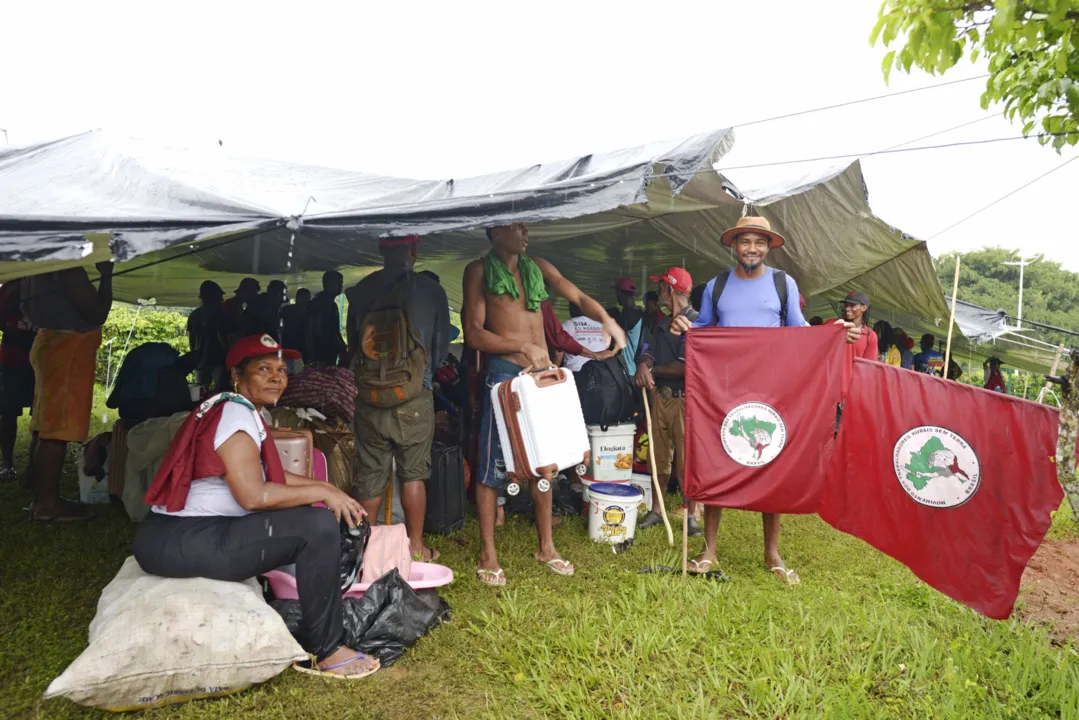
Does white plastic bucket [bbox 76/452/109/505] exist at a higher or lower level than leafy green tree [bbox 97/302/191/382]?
lower

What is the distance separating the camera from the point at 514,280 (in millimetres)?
3834

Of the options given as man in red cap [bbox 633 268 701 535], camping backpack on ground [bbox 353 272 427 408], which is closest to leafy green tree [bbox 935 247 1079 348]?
man in red cap [bbox 633 268 701 535]

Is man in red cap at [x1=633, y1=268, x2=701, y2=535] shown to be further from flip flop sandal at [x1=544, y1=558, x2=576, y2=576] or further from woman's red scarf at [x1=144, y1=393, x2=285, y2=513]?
woman's red scarf at [x1=144, y1=393, x2=285, y2=513]

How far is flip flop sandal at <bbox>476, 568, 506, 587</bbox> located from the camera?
3.72 meters

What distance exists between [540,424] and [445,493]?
1.53 metres

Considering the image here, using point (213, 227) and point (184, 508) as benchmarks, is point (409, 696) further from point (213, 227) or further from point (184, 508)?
point (213, 227)

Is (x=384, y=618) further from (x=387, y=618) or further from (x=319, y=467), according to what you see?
(x=319, y=467)

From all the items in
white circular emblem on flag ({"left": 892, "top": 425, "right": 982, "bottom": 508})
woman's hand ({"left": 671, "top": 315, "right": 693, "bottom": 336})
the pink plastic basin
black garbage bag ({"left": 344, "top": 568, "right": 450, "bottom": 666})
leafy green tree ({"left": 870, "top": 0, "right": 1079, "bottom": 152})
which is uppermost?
leafy green tree ({"left": 870, "top": 0, "right": 1079, "bottom": 152})

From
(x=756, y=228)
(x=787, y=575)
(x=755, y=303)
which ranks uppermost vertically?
(x=756, y=228)

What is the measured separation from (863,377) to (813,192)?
1.96m

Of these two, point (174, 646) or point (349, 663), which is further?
point (349, 663)

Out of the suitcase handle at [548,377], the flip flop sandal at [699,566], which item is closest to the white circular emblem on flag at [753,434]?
the flip flop sandal at [699,566]

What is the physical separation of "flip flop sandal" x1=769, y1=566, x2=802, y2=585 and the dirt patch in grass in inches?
45.5

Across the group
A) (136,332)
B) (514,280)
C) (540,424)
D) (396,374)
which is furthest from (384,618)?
(136,332)
